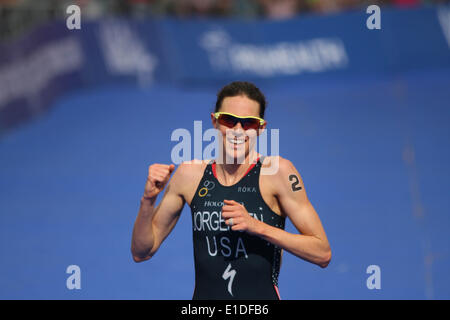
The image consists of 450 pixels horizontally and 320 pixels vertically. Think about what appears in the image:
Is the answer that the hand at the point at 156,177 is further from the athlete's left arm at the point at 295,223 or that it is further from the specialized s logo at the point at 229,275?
the specialized s logo at the point at 229,275

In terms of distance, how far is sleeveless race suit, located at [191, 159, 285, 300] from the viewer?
373cm

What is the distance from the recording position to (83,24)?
645 inches

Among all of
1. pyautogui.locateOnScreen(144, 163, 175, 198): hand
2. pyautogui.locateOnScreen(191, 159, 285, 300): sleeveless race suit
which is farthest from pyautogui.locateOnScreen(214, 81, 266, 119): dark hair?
pyautogui.locateOnScreen(144, 163, 175, 198): hand

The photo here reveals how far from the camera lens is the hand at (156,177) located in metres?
3.59

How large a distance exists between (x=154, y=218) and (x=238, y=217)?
0.74 m

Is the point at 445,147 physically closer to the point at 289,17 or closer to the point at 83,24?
→ the point at 289,17

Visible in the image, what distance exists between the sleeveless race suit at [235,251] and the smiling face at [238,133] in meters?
0.14

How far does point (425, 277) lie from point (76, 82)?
1227 cm

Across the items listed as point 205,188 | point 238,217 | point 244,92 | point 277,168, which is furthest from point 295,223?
point 244,92

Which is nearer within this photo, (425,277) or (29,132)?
(425,277)

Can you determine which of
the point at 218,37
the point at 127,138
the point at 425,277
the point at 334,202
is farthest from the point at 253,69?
the point at 425,277

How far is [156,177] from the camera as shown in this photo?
359cm

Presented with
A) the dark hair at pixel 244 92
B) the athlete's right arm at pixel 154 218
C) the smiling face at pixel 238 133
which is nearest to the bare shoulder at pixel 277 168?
the smiling face at pixel 238 133
